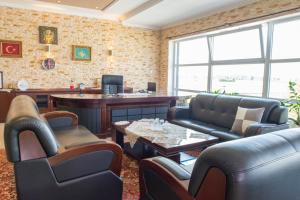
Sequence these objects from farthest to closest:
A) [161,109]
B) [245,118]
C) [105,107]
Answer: [161,109] → [105,107] → [245,118]

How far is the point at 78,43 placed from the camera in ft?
21.3

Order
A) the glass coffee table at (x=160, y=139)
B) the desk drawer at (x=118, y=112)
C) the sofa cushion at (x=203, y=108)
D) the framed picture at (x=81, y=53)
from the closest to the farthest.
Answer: the glass coffee table at (x=160, y=139) < the sofa cushion at (x=203, y=108) < the desk drawer at (x=118, y=112) < the framed picture at (x=81, y=53)

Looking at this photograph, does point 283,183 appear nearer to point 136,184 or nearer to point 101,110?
point 136,184

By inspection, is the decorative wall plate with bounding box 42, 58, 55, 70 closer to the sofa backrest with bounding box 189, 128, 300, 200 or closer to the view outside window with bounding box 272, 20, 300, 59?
the view outside window with bounding box 272, 20, 300, 59

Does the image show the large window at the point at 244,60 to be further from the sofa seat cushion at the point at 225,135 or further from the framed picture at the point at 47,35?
the framed picture at the point at 47,35

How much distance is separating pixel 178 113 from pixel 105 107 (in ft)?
4.56

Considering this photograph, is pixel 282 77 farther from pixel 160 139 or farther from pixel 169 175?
pixel 169 175

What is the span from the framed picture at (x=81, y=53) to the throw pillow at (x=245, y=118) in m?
4.66

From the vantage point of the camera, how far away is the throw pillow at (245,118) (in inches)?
130

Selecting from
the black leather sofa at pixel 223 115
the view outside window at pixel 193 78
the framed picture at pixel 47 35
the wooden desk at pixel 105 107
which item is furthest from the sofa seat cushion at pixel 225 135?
the framed picture at pixel 47 35

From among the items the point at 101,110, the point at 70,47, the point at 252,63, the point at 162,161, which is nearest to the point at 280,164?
the point at 162,161

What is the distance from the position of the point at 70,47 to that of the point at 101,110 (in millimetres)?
2984

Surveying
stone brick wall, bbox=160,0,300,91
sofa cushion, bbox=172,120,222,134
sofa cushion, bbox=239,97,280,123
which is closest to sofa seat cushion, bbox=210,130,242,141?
sofa cushion, bbox=172,120,222,134

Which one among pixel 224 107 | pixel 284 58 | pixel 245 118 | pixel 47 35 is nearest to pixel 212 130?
pixel 245 118
